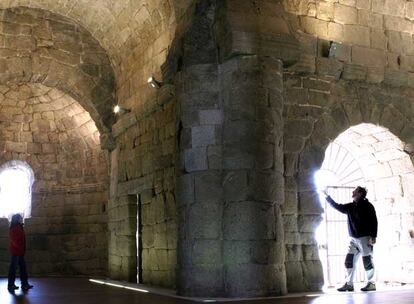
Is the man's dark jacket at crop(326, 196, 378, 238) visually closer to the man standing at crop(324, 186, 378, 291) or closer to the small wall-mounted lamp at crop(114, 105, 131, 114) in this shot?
the man standing at crop(324, 186, 378, 291)

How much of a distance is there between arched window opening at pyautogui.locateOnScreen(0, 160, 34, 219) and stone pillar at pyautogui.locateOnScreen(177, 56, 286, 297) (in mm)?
8016

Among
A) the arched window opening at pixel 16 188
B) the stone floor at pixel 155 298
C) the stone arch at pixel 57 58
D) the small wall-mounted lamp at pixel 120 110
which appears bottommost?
the stone floor at pixel 155 298

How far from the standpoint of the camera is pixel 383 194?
30.1 feet

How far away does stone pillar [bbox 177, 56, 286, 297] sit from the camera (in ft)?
23.0

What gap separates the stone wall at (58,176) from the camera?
14.0m

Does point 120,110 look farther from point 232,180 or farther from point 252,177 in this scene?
point 252,177

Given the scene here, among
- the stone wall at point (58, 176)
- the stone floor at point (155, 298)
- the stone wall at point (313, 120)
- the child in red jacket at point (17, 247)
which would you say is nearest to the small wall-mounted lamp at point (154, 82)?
the stone wall at point (313, 120)

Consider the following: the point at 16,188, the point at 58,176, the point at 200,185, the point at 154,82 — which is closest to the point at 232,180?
the point at 200,185

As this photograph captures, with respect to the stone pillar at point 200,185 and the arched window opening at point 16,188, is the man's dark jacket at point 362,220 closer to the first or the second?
the stone pillar at point 200,185

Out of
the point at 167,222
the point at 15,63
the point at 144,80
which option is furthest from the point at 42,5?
the point at 167,222

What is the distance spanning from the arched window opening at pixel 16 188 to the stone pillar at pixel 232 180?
802 cm

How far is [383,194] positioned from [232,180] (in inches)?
124

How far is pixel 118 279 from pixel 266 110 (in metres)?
4.77

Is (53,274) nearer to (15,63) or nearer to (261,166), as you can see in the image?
(15,63)
